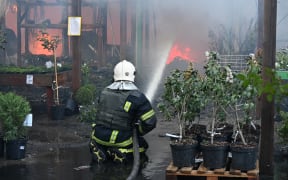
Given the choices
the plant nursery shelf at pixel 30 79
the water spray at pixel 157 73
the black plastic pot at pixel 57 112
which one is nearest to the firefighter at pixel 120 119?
the black plastic pot at pixel 57 112

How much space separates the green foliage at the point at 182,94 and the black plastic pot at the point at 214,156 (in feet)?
1.70

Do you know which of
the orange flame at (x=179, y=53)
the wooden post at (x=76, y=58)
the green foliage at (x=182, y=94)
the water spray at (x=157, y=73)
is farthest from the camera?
the orange flame at (x=179, y=53)

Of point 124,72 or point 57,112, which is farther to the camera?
point 57,112

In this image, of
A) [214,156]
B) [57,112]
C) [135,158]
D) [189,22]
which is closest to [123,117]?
[135,158]

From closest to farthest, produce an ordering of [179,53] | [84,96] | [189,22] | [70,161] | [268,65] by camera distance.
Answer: [268,65] < [70,161] < [84,96] < [179,53] < [189,22]

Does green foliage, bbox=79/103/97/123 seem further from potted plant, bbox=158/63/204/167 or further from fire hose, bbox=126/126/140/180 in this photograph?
potted plant, bbox=158/63/204/167

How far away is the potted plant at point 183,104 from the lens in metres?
6.03

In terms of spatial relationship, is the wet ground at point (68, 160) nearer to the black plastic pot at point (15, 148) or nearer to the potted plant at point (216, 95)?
the black plastic pot at point (15, 148)

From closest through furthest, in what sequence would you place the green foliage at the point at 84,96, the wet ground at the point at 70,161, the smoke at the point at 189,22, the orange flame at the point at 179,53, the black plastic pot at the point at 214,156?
the black plastic pot at the point at 214,156 → the wet ground at the point at 70,161 → the green foliage at the point at 84,96 → the smoke at the point at 189,22 → the orange flame at the point at 179,53

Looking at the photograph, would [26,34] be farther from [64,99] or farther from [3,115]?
[3,115]

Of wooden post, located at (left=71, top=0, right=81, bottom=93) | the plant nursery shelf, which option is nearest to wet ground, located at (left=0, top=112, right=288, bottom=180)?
the plant nursery shelf

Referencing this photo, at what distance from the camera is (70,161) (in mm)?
7543

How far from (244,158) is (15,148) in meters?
3.43

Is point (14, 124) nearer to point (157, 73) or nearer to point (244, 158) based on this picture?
point (244, 158)
